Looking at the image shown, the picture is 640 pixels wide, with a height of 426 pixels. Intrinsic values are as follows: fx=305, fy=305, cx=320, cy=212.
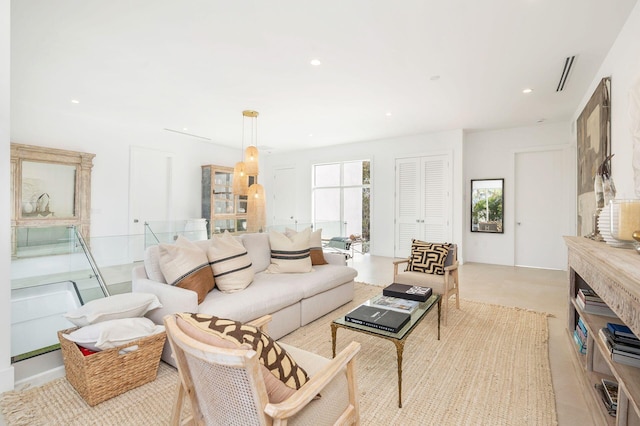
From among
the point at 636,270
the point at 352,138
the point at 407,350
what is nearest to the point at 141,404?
the point at 407,350

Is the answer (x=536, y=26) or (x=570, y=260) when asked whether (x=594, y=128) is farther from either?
(x=570, y=260)

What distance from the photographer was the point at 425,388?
2039mm

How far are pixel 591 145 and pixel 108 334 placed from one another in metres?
5.13

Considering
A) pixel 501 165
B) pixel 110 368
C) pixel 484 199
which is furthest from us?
pixel 484 199

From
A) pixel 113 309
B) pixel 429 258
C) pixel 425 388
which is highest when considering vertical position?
pixel 429 258

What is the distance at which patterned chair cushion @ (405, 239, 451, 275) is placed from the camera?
3.38 metres

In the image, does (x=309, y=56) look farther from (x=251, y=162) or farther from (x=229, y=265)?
(x=229, y=265)

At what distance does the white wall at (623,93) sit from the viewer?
2.46 meters

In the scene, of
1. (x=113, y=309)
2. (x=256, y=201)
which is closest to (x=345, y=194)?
(x=256, y=201)

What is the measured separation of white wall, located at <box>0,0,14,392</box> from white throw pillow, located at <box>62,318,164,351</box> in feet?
1.11

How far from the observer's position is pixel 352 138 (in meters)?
7.12

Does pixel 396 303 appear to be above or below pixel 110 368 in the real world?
above

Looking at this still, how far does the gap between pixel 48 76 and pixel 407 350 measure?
513cm

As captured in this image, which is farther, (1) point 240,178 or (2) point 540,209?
(2) point 540,209
